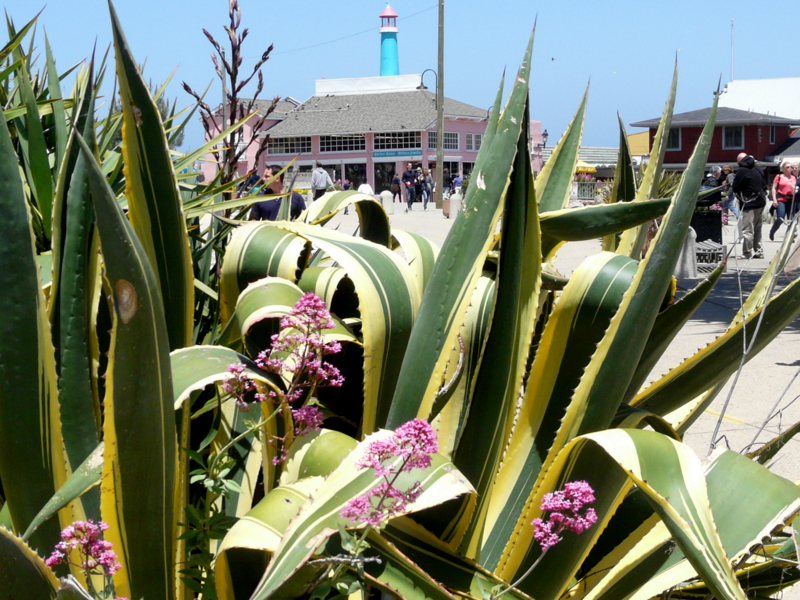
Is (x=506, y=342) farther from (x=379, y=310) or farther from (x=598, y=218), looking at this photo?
(x=598, y=218)

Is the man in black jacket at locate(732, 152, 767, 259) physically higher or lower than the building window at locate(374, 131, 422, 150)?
lower

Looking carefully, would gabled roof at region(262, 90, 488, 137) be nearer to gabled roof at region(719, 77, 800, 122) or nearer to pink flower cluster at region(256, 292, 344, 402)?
gabled roof at region(719, 77, 800, 122)

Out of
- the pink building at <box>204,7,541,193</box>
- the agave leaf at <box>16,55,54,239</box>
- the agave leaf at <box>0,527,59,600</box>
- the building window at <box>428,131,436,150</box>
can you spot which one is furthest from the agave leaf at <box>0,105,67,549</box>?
the building window at <box>428,131,436,150</box>

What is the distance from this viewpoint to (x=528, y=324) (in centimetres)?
134

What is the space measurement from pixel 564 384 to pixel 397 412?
32 centimetres

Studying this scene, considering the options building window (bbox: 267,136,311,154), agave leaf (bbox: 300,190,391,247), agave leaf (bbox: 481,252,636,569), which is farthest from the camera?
building window (bbox: 267,136,311,154)

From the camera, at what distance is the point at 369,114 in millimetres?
58250

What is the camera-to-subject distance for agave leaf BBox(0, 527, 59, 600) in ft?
3.30

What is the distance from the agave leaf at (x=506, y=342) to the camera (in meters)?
1.29

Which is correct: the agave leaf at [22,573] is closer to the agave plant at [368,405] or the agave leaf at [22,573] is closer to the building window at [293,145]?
the agave plant at [368,405]

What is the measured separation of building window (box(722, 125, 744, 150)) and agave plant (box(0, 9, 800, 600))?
5631cm

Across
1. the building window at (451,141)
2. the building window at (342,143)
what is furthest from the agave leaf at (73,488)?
the building window at (451,141)

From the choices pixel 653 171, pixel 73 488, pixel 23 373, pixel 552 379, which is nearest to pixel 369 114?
pixel 653 171

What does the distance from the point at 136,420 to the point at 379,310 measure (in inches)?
19.7
